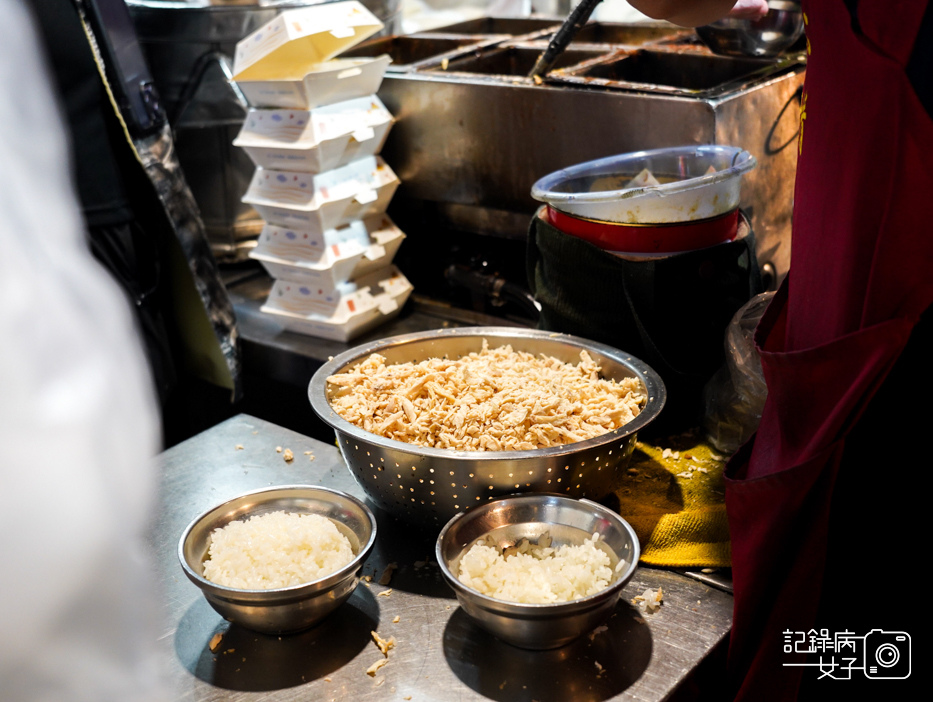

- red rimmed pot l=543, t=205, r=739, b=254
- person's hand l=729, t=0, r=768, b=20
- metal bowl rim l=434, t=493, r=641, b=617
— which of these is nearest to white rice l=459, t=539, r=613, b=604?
metal bowl rim l=434, t=493, r=641, b=617

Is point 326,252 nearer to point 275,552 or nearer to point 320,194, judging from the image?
point 320,194

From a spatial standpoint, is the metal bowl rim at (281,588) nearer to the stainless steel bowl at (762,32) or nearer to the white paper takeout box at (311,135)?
the white paper takeout box at (311,135)

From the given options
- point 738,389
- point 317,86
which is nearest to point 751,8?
point 738,389

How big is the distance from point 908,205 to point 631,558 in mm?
612

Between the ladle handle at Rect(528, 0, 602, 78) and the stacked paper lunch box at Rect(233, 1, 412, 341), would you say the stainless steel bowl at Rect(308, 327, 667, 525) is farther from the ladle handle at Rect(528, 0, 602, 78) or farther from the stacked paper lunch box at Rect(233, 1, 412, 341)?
the ladle handle at Rect(528, 0, 602, 78)

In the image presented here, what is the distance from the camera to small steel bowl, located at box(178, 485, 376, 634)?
116 cm

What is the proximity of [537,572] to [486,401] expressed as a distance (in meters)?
0.41

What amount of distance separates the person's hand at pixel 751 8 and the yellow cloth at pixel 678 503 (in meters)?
1.13

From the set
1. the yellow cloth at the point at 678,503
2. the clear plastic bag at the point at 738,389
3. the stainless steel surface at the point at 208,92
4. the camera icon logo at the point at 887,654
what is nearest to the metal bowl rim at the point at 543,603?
the yellow cloth at the point at 678,503

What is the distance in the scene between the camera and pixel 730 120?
2051 millimetres

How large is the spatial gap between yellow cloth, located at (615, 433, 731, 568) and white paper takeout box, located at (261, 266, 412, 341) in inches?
43.7

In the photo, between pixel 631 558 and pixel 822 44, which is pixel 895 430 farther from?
pixel 822 44

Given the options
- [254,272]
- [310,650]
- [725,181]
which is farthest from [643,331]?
[254,272]

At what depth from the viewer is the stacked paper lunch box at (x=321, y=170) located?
2.31m
